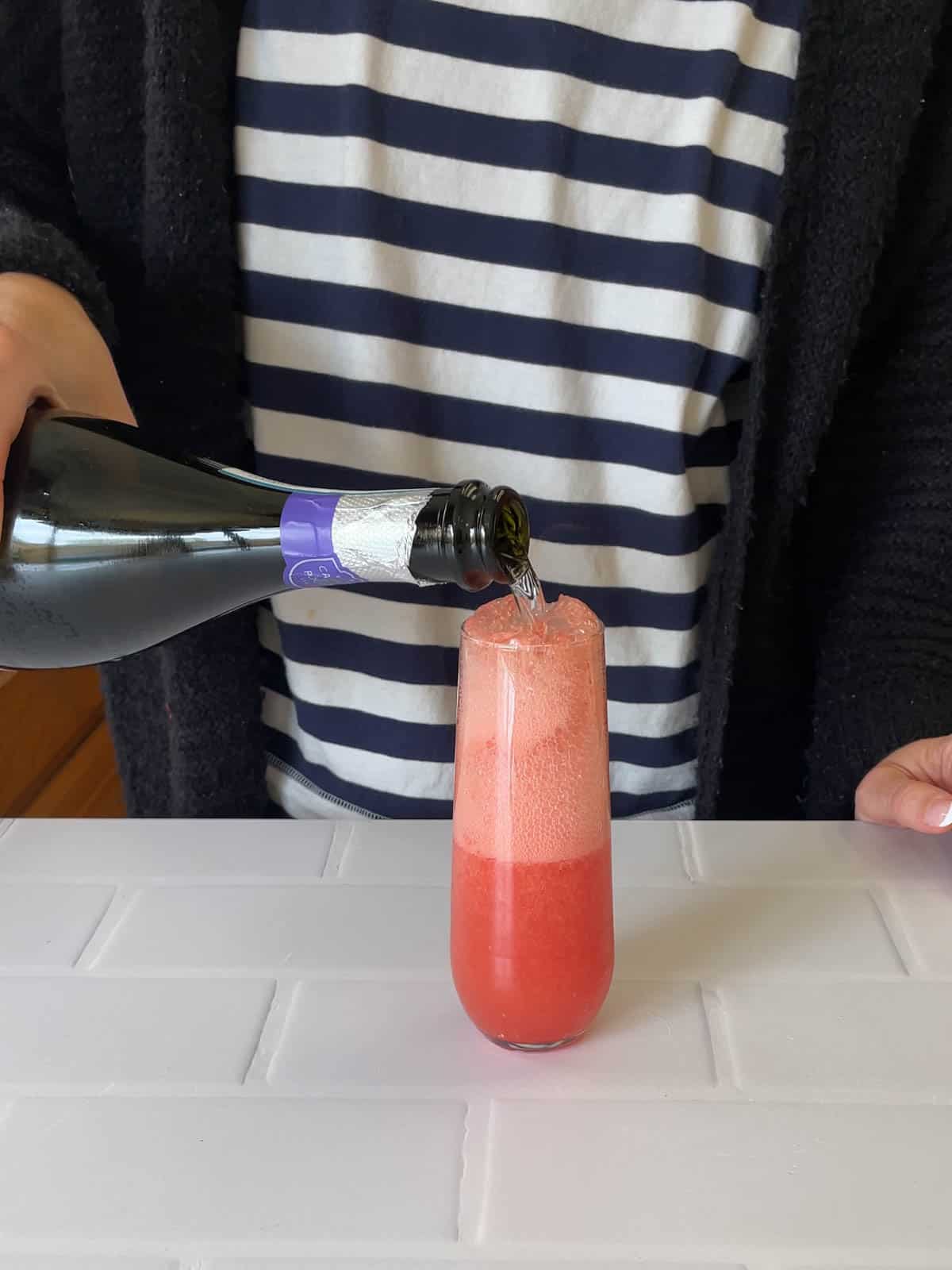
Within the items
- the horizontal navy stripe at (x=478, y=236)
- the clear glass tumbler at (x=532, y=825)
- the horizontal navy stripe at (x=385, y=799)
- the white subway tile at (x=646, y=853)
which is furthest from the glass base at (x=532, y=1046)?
the horizontal navy stripe at (x=478, y=236)

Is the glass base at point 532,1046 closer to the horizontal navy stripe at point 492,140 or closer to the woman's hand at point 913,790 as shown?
the woman's hand at point 913,790

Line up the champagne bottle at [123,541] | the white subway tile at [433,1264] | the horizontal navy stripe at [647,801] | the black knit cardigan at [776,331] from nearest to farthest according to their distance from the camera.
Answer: the white subway tile at [433,1264] < the champagne bottle at [123,541] < the black knit cardigan at [776,331] < the horizontal navy stripe at [647,801]

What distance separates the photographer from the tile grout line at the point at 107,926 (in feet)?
1.37

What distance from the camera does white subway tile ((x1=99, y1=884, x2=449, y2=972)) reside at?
41 centimetres

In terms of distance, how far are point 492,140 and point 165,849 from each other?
355 millimetres

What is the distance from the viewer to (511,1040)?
1.19 ft

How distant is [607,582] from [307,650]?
158mm

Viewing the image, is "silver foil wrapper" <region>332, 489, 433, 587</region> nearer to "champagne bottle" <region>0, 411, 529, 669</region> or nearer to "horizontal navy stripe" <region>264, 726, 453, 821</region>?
"champagne bottle" <region>0, 411, 529, 669</region>

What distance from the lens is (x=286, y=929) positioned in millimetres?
431

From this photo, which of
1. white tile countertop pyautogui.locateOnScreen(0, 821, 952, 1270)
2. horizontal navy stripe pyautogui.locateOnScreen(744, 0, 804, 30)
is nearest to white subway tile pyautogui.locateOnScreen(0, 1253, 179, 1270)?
white tile countertop pyautogui.locateOnScreen(0, 821, 952, 1270)

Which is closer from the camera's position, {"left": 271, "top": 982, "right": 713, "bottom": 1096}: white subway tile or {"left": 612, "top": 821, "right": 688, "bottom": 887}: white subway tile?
{"left": 271, "top": 982, "right": 713, "bottom": 1096}: white subway tile

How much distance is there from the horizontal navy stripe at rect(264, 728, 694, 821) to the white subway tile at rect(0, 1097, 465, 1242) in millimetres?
251

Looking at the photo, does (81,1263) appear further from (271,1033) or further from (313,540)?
(313,540)

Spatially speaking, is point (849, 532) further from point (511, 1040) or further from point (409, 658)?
point (511, 1040)
